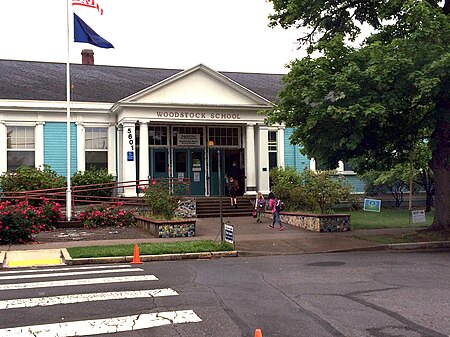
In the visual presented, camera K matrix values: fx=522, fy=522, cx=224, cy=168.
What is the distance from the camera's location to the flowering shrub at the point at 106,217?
18.8m

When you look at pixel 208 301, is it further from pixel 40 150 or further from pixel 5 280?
pixel 40 150

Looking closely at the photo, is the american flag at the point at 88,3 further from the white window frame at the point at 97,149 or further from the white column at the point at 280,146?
the white column at the point at 280,146

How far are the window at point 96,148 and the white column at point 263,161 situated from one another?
24.7ft

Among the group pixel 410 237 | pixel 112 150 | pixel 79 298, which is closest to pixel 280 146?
pixel 112 150

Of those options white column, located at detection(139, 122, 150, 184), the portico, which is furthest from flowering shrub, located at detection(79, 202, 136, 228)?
white column, located at detection(139, 122, 150, 184)

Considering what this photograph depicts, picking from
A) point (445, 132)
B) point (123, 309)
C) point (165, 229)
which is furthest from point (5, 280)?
point (445, 132)

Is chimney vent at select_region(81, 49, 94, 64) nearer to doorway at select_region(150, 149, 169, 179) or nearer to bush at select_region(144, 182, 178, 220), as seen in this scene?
doorway at select_region(150, 149, 169, 179)

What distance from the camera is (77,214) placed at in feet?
64.4

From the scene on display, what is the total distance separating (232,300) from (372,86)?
8461 millimetres

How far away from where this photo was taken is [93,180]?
23594 mm

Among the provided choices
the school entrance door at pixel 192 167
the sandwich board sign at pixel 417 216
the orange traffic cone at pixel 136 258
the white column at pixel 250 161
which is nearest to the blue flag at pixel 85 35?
the school entrance door at pixel 192 167

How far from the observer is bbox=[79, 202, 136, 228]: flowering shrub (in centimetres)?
1881

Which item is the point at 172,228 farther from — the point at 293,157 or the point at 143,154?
the point at 293,157

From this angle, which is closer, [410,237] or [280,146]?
[410,237]
